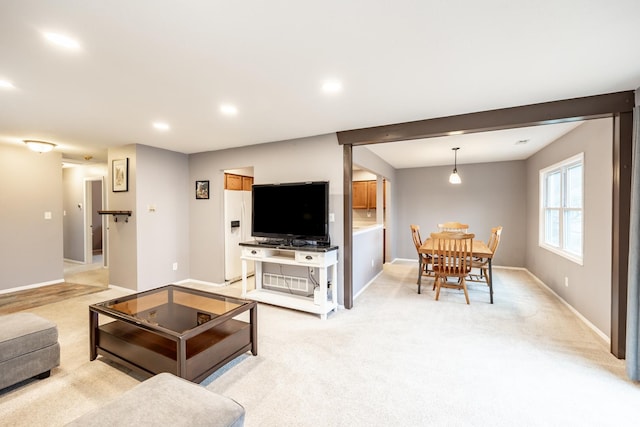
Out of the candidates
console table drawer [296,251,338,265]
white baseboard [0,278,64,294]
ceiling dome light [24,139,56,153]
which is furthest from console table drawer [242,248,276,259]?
white baseboard [0,278,64,294]

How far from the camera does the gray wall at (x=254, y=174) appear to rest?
3.65 meters

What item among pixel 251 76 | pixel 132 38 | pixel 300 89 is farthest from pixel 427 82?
pixel 132 38

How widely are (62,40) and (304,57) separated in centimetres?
142

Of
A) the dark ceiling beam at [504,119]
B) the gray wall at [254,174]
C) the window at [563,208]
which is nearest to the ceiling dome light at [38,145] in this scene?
the gray wall at [254,174]

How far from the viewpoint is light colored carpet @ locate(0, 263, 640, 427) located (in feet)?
5.80

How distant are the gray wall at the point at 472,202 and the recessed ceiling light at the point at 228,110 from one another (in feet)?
16.1

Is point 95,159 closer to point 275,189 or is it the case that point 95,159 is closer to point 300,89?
point 275,189

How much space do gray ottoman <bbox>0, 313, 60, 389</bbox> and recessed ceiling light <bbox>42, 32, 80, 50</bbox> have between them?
6.53 feet

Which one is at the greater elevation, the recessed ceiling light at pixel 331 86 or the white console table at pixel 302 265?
the recessed ceiling light at pixel 331 86

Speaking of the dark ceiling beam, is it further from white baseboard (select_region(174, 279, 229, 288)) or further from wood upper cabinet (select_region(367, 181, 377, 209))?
white baseboard (select_region(174, 279, 229, 288))

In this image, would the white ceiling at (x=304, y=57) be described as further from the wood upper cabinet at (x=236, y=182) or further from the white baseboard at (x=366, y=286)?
the white baseboard at (x=366, y=286)

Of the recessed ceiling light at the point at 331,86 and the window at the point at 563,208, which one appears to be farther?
Result: the window at the point at 563,208

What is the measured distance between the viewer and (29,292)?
4.26 metres

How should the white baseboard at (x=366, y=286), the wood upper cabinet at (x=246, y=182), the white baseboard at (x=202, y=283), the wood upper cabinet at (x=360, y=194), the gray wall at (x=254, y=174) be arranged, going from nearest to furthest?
the gray wall at (x=254, y=174) < the white baseboard at (x=366, y=286) < the white baseboard at (x=202, y=283) < the wood upper cabinet at (x=246, y=182) < the wood upper cabinet at (x=360, y=194)
